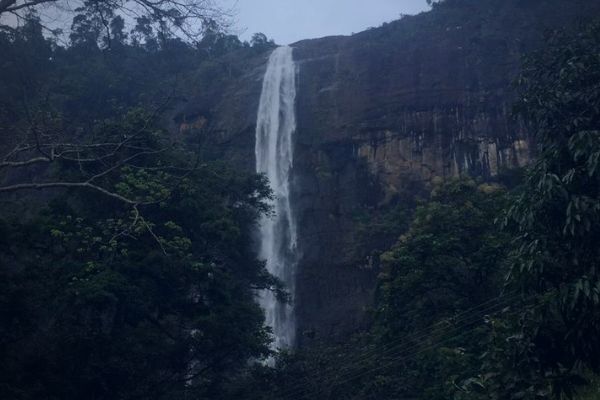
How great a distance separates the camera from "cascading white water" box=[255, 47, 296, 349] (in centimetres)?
2242

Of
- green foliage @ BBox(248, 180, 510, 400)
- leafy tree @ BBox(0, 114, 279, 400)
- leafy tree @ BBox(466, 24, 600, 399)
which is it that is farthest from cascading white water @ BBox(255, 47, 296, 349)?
leafy tree @ BBox(466, 24, 600, 399)

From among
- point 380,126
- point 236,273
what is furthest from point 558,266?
point 380,126

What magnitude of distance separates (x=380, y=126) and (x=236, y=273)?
458 inches

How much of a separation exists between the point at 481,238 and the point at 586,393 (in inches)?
291

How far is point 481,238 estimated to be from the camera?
14258mm

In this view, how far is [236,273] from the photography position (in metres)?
16.8

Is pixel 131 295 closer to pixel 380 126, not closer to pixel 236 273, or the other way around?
pixel 236 273

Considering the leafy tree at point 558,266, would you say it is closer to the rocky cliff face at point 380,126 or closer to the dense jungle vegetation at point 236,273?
the dense jungle vegetation at point 236,273

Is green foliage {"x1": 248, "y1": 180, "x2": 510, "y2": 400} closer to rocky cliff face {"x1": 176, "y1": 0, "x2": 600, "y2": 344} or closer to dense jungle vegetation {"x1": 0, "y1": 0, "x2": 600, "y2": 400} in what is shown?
dense jungle vegetation {"x1": 0, "y1": 0, "x2": 600, "y2": 400}

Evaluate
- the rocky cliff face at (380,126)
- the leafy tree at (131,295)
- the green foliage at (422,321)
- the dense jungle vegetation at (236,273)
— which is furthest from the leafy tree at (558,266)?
the rocky cliff face at (380,126)

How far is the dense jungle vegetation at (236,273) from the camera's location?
25.7 feet

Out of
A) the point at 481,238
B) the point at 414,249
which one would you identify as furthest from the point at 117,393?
the point at 481,238

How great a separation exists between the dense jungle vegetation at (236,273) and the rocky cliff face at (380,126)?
6.12 m

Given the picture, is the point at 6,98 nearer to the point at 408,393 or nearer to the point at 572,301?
the point at 408,393
